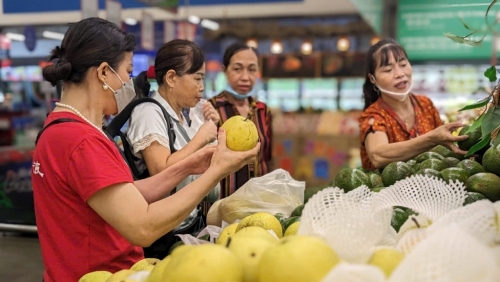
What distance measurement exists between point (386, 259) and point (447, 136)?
1.42 m

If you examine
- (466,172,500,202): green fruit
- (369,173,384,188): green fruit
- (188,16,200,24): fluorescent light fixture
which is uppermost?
(188,16,200,24): fluorescent light fixture

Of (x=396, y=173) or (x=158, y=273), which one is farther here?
(x=396, y=173)

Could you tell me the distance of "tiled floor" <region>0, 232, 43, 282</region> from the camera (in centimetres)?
432

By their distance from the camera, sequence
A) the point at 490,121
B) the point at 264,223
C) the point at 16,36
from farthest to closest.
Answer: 1. the point at 16,36
2. the point at 264,223
3. the point at 490,121

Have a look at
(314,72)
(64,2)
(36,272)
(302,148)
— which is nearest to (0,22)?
(64,2)

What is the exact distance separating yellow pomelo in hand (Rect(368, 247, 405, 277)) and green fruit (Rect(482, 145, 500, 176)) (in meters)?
1.03

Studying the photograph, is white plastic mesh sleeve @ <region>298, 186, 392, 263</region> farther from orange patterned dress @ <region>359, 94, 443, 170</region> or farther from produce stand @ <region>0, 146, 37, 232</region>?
produce stand @ <region>0, 146, 37, 232</region>

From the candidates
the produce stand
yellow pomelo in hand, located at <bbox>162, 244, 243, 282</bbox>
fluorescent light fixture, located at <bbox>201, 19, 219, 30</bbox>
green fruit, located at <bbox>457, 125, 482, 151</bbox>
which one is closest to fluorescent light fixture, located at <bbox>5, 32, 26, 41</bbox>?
the produce stand

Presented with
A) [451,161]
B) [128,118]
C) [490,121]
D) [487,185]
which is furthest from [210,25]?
[490,121]

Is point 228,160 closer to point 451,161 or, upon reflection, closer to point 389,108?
point 451,161

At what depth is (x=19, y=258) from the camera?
475cm

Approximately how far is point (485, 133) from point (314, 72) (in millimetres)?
7182

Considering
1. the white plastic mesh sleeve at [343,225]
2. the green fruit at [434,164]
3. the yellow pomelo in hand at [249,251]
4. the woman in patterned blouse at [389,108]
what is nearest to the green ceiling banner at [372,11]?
the woman in patterned blouse at [389,108]

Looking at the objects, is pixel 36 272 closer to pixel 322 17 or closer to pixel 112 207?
pixel 112 207
